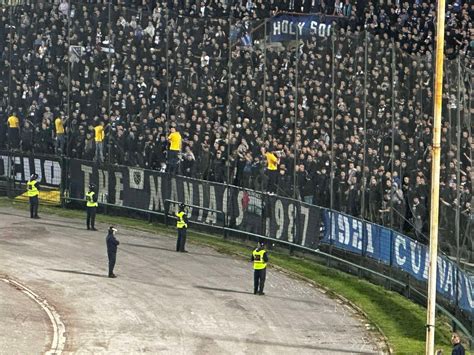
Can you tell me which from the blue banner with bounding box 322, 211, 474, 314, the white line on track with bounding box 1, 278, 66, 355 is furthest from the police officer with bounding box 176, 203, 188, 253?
the white line on track with bounding box 1, 278, 66, 355

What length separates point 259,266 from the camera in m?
33.8

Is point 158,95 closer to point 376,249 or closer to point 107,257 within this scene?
point 107,257

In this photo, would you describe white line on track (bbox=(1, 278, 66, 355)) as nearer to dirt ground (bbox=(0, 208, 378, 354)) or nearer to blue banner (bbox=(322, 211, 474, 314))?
dirt ground (bbox=(0, 208, 378, 354))

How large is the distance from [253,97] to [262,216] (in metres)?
3.67

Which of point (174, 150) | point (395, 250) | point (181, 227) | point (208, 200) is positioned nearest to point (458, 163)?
point (395, 250)

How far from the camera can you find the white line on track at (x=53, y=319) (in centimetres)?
2920

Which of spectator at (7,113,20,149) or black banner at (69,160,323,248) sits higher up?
spectator at (7,113,20,149)

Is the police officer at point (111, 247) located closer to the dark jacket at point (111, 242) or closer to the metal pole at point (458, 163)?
the dark jacket at point (111, 242)

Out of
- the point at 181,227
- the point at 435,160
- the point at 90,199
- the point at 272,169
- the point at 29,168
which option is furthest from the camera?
the point at 29,168

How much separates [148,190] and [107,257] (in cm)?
503

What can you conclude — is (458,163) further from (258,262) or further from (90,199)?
(90,199)

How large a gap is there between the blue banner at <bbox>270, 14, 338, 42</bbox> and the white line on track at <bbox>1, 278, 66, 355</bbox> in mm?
11291

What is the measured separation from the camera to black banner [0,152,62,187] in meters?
44.7

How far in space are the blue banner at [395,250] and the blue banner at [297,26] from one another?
5.85 meters
